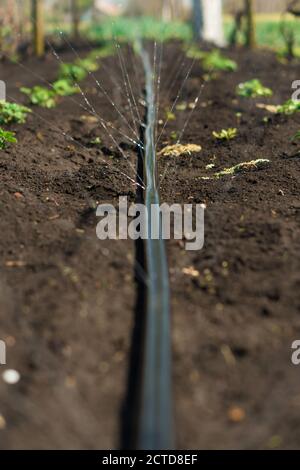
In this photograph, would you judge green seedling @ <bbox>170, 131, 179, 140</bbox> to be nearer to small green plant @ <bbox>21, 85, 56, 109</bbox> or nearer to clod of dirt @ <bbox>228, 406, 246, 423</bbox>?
small green plant @ <bbox>21, 85, 56, 109</bbox>

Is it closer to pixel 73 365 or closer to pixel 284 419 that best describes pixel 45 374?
pixel 73 365

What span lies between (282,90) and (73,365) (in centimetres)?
588

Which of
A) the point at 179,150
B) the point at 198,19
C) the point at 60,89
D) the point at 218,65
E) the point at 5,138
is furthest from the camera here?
the point at 198,19

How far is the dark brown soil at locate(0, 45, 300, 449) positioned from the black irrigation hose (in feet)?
0.19

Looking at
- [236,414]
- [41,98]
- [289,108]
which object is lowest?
[236,414]

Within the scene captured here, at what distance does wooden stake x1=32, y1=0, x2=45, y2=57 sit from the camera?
10203 mm

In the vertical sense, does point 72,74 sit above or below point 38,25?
below

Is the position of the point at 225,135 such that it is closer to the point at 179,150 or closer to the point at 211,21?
the point at 179,150

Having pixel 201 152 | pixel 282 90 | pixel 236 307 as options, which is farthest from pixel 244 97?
pixel 236 307

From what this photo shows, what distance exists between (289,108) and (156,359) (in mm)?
4281

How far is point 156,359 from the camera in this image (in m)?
2.50

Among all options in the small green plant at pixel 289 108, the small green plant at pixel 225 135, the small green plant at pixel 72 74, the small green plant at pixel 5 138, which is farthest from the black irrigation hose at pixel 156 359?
the small green plant at pixel 72 74

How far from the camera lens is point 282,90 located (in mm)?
7520

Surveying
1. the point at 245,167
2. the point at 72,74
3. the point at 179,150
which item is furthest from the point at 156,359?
the point at 72,74
